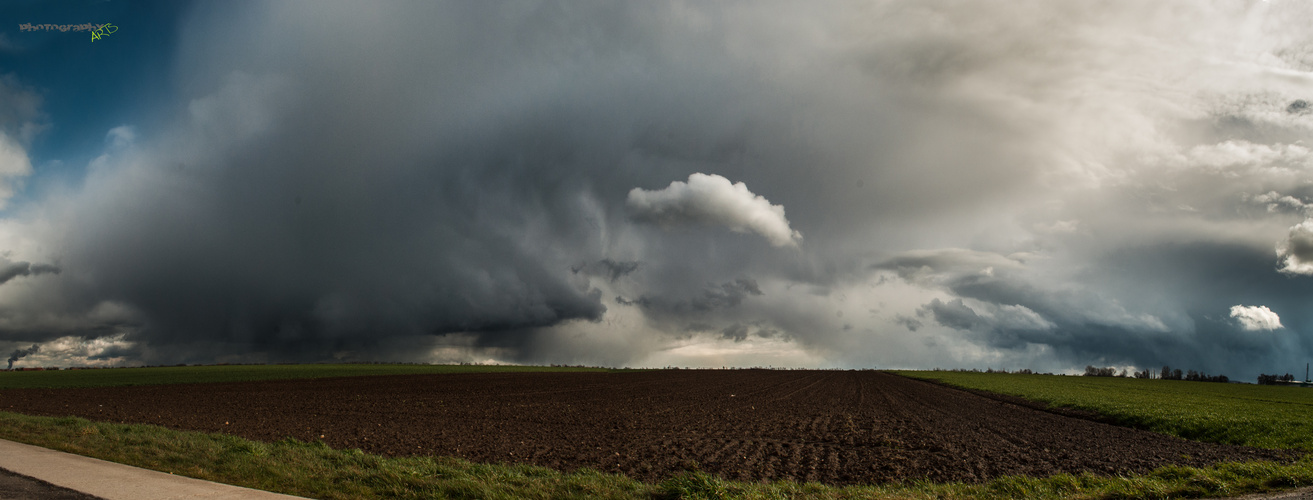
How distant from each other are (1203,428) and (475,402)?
129 feet

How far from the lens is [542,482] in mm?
11820

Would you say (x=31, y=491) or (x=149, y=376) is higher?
(x=31, y=491)

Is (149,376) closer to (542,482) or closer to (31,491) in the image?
(31,491)

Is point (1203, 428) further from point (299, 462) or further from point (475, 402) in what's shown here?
point (475, 402)

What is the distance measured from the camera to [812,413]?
1266 inches

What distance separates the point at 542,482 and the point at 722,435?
468 inches

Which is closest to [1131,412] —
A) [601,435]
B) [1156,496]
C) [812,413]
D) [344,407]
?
[812,413]

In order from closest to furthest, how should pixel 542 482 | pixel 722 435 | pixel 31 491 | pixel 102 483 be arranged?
pixel 31 491 → pixel 102 483 → pixel 542 482 → pixel 722 435

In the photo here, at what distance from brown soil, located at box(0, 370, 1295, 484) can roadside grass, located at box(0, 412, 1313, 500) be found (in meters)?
2.41

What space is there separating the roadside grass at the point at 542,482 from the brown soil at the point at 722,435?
241 centimetres

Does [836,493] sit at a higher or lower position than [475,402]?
higher

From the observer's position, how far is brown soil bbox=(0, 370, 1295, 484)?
16.4m

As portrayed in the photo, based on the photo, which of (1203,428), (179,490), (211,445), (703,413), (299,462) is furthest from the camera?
(703,413)

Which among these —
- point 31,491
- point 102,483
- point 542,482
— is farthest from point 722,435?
point 31,491
